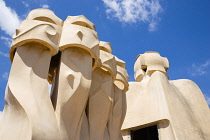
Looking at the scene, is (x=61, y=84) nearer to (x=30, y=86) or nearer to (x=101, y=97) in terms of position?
(x=30, y=86)

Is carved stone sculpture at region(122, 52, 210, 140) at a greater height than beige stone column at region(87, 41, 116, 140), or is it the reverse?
carved stone sculpture at region(122, 52, 210, 140)

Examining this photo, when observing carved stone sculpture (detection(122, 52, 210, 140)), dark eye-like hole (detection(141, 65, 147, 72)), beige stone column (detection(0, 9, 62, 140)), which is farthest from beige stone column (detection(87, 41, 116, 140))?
dark eye-like hole (detection(141, 65, 147, 72))

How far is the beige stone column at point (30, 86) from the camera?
192 inches

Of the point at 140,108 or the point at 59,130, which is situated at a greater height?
the point at 140,108

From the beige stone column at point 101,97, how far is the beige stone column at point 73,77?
71 centimetres

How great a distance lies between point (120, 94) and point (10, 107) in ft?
11.7

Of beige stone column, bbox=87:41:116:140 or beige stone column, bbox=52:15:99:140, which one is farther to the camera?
beige stone column, bbox=87:41:116:140

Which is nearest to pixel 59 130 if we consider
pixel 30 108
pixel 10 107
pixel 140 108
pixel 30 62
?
pixel 30 108

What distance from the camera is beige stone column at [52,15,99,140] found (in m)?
5.41

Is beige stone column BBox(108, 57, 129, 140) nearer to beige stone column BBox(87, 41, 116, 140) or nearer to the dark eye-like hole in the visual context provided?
beige stone column BBox(87, 41, 116, 140)

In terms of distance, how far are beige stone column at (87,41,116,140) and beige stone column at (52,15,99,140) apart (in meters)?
0.71

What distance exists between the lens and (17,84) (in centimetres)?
519

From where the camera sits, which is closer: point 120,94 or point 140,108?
point 120,94

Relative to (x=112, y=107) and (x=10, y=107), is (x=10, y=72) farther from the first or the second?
(x=112, y=107)
